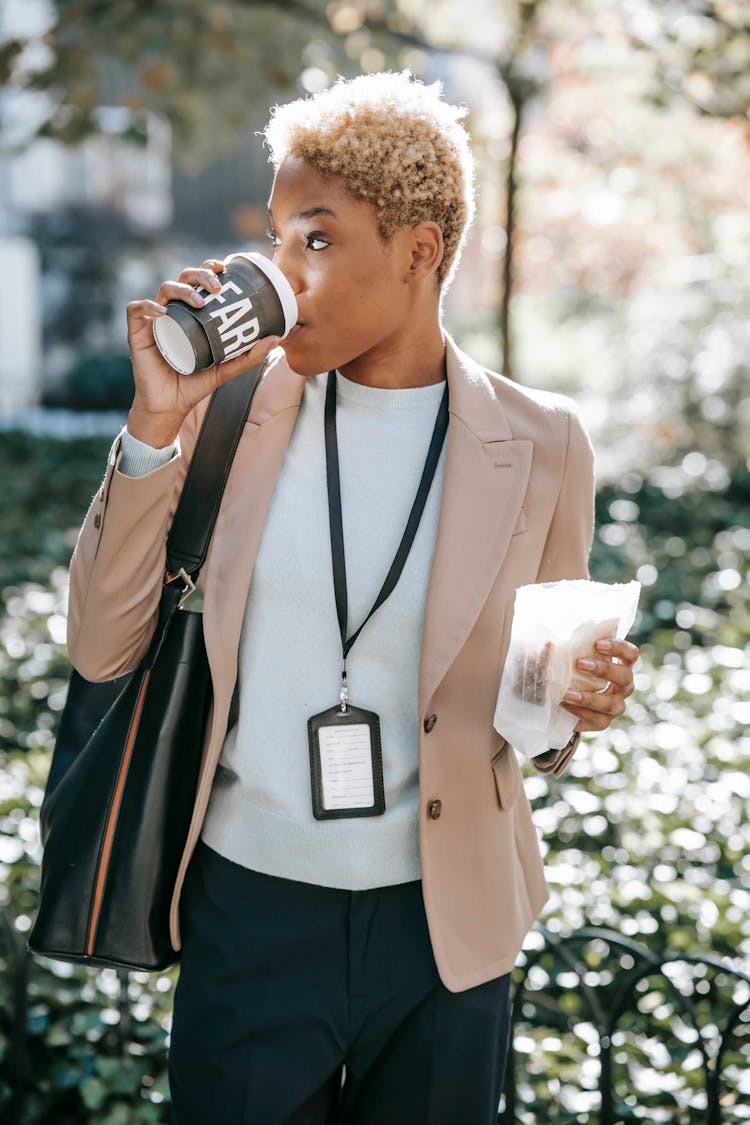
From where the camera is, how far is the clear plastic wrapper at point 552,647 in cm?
186

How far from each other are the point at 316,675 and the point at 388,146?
83 centimetres

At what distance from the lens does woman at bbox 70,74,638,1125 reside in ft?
6.33

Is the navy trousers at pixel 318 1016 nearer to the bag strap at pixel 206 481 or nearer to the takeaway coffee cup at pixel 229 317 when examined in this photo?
the bag strap at pixel 206 481

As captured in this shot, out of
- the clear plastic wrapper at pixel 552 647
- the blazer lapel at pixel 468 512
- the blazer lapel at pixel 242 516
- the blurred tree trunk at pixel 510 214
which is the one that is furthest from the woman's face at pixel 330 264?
the blurred tree trunk at pixel 510 214

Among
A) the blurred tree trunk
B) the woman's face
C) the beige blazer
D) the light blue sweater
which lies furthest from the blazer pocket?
the blurred tree trunk

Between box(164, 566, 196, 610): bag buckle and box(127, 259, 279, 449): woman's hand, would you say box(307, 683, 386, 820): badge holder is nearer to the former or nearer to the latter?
box(164, 566, 196, 610): bag buckle

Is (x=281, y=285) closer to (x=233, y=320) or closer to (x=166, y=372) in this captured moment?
(x=233, y=320)

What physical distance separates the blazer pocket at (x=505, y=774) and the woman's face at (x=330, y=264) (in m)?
0.70

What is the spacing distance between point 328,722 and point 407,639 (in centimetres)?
19

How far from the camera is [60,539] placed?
8.41 meters

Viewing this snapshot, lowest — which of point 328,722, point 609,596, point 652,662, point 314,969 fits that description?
point 652,662

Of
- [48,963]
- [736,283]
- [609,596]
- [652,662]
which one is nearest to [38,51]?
[736,283]

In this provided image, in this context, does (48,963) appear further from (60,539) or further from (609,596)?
(60,539)

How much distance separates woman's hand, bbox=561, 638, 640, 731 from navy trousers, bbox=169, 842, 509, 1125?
0.41 metres
